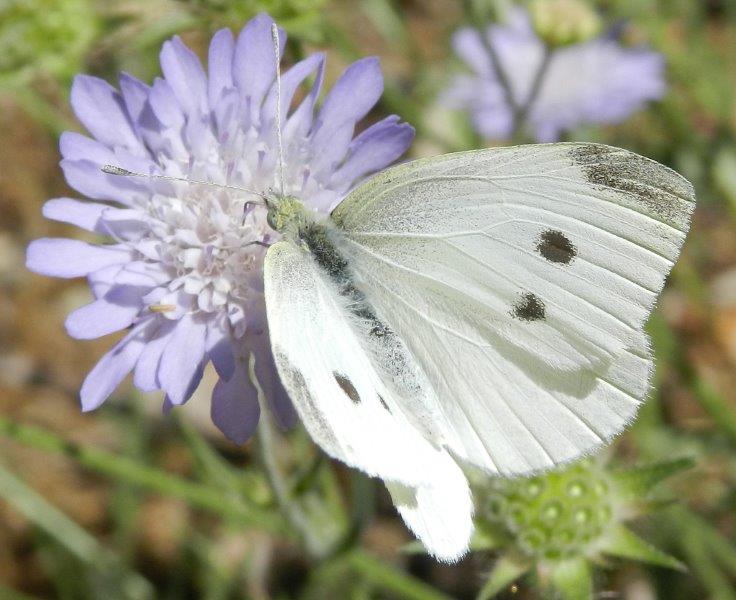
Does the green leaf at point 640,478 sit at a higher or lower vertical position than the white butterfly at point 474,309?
lower

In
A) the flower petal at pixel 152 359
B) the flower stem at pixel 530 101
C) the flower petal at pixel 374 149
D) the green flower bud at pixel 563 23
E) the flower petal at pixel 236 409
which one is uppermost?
the flower petal at pixel 374 149

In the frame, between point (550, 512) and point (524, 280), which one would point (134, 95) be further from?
point (550, 512)

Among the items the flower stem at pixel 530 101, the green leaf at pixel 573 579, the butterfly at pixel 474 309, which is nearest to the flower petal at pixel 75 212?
the butterfly at pixel 474 309

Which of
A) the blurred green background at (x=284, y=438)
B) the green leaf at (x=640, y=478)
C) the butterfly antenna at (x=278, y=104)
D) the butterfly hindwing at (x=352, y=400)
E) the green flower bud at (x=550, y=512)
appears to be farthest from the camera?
the blurred green background at (x=284, y=438)

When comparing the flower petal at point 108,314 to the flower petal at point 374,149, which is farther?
the flower petal at point 374,149

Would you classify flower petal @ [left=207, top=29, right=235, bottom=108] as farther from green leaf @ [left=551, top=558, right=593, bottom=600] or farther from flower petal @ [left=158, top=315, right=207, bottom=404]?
green leaf @ [left=551, top=558, right=593, bottom=600]

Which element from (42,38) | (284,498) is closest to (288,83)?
(284,498)

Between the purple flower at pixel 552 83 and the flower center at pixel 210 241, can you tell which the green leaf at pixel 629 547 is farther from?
the purple flower at pixel 552 83

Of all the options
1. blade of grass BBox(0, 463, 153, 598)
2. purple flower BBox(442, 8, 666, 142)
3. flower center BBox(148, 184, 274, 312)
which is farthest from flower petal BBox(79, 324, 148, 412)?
purple flower BBox(442, 8, 666, 142)
